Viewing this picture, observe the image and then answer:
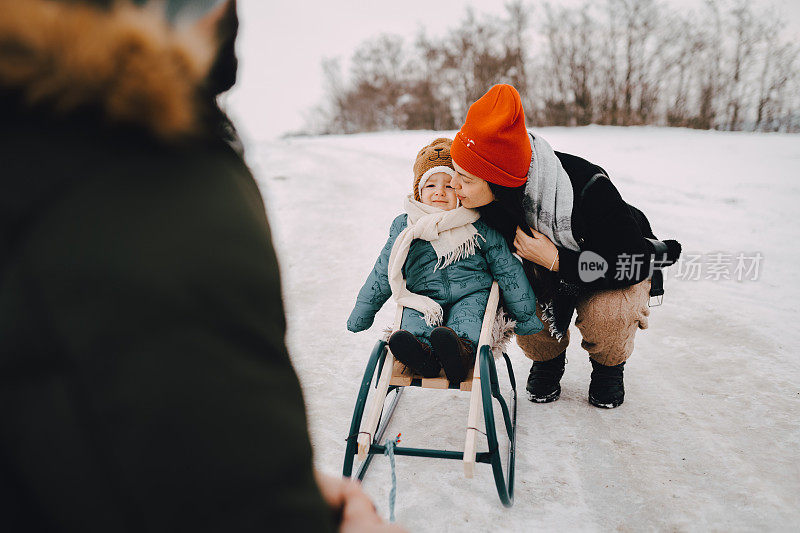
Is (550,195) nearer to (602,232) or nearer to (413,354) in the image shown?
(602,232)

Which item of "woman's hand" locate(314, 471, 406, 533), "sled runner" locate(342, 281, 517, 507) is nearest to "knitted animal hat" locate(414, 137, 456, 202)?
"sled runner" locate(342, 281, 517, 507)

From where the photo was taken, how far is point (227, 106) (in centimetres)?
72

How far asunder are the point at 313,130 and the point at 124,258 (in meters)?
23.2

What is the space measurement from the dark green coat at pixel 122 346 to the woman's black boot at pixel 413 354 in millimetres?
1518

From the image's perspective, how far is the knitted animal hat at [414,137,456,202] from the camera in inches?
103

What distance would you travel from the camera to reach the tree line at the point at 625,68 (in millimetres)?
11383

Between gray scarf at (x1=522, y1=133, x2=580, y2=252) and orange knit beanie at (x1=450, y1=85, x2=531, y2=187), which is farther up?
orange knit beanie at (x1=450, y1=85, x2=531, y2=187)

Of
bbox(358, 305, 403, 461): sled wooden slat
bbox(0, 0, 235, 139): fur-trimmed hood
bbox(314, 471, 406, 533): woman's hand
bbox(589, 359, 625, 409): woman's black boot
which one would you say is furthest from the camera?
bbox(589, 359, 625, 409): woman's black boot

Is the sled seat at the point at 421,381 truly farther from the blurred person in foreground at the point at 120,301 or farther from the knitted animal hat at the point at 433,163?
the blurred person in foreground at the point at 120,301

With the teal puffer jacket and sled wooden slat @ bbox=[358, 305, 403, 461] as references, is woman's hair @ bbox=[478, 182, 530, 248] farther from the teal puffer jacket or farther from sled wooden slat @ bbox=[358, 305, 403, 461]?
sled wooden slat @ bbox=[358, 305, 403, 461]

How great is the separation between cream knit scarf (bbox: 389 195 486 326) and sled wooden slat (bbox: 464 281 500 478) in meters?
0.22

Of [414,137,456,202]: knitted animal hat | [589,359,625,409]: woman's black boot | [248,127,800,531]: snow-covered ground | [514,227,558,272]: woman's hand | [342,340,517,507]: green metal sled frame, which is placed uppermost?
[414,137,456,202]: knitted animal hat

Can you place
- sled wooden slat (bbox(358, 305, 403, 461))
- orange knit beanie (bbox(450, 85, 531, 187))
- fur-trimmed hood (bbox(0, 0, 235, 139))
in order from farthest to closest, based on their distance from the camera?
orange knit beanie (bbox(450, 85, 531, 187)) < sled wooden slat (bbox(358, 305, 403, 461)) < fur-trimmed hood (bbox(0, 0, 235, 139))

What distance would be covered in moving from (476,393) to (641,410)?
1.24m
